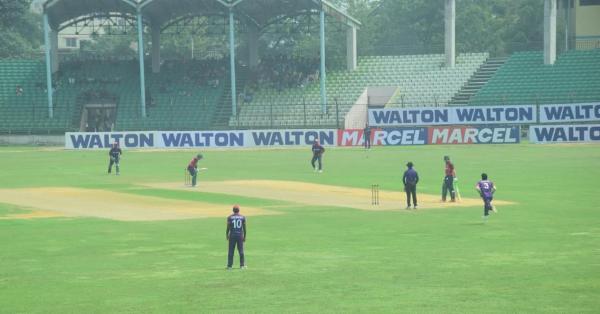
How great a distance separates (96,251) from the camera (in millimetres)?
28859

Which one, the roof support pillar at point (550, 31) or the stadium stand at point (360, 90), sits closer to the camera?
the roof support pillar at point (550, 31)

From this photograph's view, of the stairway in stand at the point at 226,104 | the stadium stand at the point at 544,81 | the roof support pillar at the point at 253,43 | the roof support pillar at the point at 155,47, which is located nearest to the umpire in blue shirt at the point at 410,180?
the stadium stand at the point at 544,81

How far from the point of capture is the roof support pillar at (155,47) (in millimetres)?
97312

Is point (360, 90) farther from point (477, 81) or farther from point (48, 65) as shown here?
point (48, 65)

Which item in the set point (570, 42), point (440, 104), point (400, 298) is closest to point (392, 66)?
point (440, 104)

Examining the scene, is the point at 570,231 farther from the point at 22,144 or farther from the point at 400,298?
the point at 22,144

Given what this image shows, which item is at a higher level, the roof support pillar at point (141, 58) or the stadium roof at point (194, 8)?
the stadium roof at point (194, 8)

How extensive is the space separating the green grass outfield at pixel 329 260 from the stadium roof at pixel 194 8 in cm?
4275

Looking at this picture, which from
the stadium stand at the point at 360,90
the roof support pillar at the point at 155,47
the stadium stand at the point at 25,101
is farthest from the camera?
the roof support pillar at the point at 155,47

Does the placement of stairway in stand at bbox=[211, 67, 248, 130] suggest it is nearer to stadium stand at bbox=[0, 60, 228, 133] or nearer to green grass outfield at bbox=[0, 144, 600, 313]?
stadium stand at bbox=[0, 60, 228, 133]

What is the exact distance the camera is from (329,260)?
1046 inches

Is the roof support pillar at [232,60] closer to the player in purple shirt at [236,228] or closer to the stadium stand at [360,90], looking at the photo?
the stadium stand at [360,90]

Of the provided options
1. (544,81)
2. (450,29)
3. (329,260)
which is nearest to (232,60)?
(450,29)

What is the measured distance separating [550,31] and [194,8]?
31729mm
